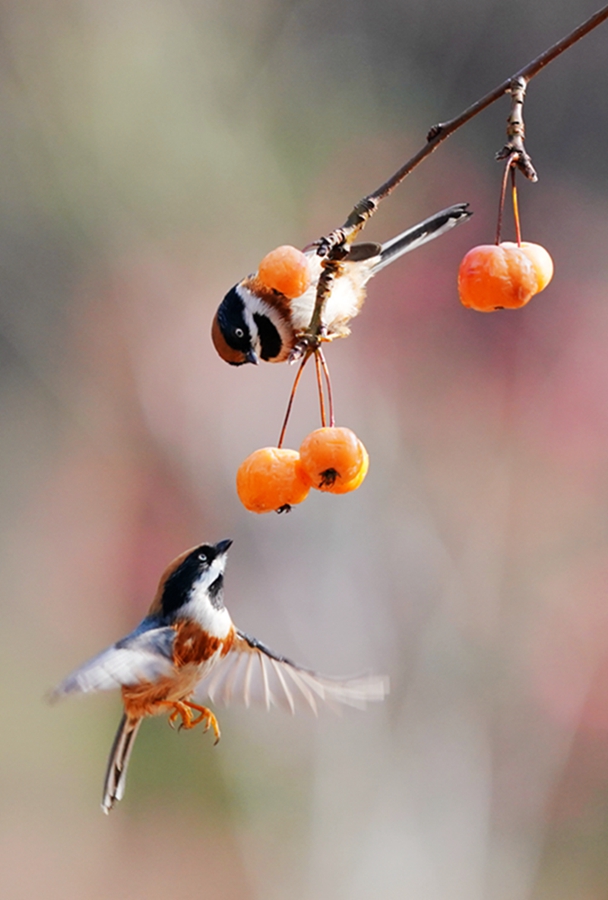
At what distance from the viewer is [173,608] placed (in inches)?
44.1

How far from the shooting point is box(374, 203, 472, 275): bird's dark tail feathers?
1.15m

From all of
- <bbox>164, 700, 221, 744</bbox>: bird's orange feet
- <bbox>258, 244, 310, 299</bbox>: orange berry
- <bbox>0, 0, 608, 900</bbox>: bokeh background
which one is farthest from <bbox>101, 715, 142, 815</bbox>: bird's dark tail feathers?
<bbox>0, 0, 608, 900</bbox>: bokeh background

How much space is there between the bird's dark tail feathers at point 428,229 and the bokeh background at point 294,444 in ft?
5.58

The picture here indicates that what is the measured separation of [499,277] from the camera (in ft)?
2.64

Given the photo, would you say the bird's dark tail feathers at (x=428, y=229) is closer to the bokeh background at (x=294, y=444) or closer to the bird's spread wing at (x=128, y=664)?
the bird's spread wing at (x=128, y=664)

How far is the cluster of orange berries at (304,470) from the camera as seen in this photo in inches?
29.9

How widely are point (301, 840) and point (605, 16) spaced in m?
3.13

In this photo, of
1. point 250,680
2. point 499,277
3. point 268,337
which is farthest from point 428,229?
point 250,680

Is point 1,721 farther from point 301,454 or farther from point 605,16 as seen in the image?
point 605,16

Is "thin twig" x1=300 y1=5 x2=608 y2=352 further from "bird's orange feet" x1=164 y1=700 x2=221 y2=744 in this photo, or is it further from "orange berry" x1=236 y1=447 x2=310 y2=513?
"bird's orange feet" x1=164 y1=700 x2=221 y2=744

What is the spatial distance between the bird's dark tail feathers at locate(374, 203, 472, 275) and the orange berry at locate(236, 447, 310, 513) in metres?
0.44

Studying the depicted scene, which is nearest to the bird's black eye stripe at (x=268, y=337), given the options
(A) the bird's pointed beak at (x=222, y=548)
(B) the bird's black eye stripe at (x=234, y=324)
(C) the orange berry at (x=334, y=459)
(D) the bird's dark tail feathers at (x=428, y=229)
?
(B) the bird's black eye stripe at (x=234, y=324)

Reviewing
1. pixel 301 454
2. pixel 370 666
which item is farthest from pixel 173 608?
pixel 370 666

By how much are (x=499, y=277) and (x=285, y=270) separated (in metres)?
0.22
